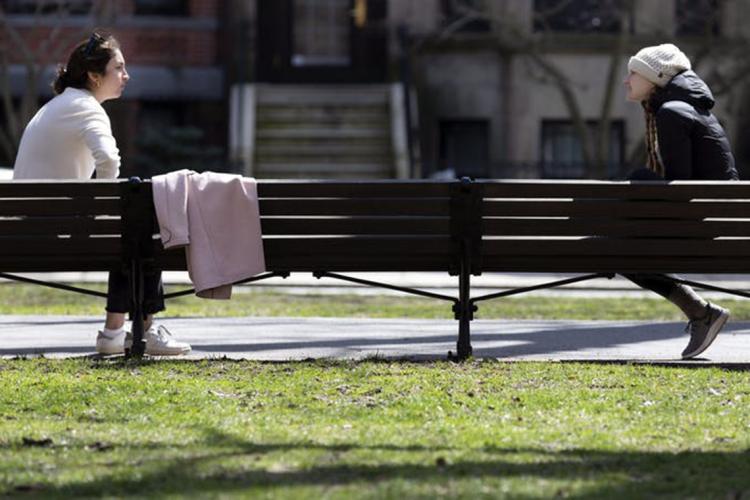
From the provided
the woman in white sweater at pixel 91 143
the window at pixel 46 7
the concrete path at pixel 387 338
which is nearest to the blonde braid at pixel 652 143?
the concrete path at pixel 387 338

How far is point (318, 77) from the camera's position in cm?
2806

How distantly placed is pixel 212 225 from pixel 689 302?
8.38 feet

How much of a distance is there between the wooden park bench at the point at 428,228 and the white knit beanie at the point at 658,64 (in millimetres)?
682

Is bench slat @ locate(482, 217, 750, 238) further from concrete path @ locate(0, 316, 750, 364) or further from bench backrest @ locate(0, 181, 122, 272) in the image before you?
bench backrest @ locate(0, 181, 122, 272)

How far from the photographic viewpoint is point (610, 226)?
9.12 meters

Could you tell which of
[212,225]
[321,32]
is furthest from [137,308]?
[321,32]

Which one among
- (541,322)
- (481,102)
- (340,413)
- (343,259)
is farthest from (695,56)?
(340,413)

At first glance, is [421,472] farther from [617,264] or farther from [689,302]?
[689,302]

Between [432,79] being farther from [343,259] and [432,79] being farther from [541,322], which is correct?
[343,259]

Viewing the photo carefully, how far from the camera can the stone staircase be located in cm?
2583

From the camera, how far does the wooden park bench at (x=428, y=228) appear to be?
9102mm

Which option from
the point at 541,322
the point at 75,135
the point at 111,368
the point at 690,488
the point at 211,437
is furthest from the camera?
the point at 541,322

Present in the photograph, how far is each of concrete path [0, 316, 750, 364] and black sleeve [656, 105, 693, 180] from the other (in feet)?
3.25

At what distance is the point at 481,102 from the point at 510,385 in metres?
20.2
